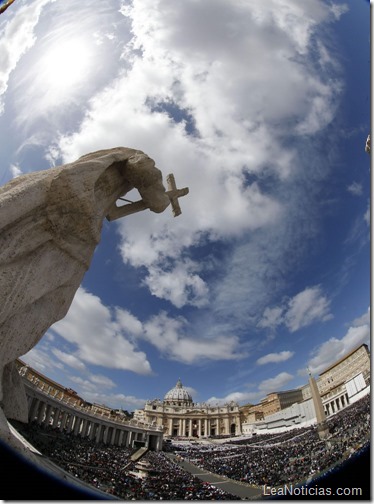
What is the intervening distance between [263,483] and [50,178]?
3894 millimetres

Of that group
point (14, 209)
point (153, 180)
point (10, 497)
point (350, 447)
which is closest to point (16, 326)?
point (14, 209)

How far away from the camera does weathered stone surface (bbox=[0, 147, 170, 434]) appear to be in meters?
2.25

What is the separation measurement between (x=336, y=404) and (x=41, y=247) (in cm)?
386

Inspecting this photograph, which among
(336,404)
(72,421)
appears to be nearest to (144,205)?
(336,404)

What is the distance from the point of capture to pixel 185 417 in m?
14.2

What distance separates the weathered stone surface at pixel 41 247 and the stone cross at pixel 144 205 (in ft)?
2.73

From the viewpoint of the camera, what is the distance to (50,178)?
8.70ft

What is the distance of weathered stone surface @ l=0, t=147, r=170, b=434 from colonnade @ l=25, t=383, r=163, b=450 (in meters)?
1.70

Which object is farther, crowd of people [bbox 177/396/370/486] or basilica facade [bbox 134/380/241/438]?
basilica facade [bbox 134/380/241/438]

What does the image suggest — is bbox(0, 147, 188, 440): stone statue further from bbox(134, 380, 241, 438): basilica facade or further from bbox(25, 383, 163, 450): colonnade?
bbox(134, 380, 241, 438): basilica facade

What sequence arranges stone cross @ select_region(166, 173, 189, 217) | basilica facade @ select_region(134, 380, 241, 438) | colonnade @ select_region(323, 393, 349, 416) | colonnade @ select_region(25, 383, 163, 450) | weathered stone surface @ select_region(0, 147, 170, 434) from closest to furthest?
1. weathered stone surface @ select_region(0, 147, 170, 434)
2. colonnade @ select_region(323, 393, 349, 416)
3. colonnade @ select_region(25, 383, 163, 450)
4. stone cross @ select_region(166, 173, 189, 217)
5. basilica facade @ select_region(134, 380, 241, 438)

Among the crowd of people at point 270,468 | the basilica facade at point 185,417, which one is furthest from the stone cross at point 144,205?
the basilica facade at point 185,417

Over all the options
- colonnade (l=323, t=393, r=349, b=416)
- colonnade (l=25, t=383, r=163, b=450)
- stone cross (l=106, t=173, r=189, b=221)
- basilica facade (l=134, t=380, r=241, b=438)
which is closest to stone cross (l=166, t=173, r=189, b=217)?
stone cross (l=106, t=173, r=189, b=221)

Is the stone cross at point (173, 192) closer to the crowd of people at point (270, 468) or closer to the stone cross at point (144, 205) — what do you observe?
the stone cross at point (144, 205)
